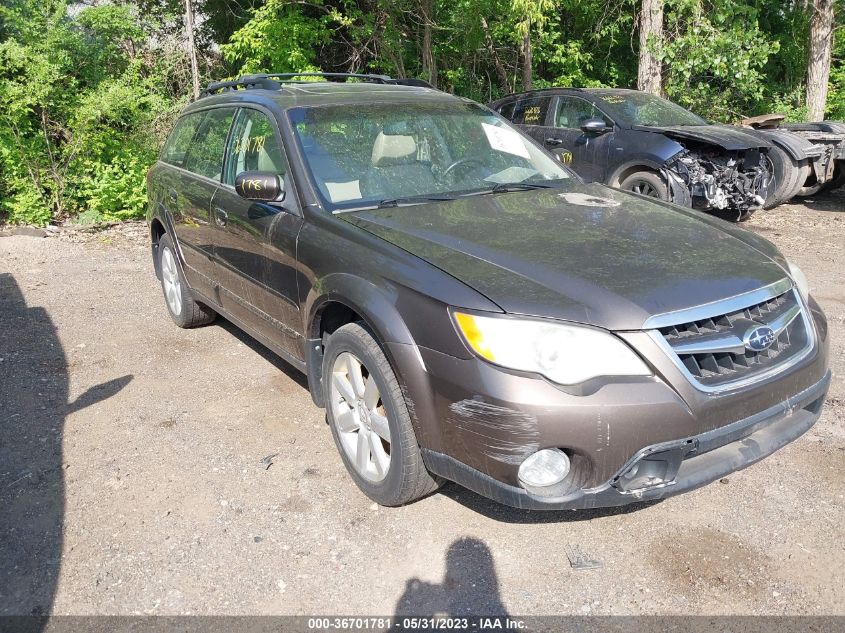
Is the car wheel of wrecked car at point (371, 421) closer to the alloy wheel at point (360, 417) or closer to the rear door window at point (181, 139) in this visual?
the alloy wheel at point (360, 417)

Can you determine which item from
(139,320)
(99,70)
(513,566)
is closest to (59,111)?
(99,70)

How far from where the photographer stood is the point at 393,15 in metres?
12.4

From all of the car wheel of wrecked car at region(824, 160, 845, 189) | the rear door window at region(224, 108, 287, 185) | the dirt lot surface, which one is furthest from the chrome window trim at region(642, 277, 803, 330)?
the car wheel of wrecked car at region(824, 160, 845, 189)

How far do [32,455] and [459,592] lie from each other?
8.09ft

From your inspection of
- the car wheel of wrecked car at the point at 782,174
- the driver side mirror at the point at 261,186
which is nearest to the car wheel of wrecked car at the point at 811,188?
the car wheel of wrecked car at the point at 782,174

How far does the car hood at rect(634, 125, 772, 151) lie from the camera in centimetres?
806

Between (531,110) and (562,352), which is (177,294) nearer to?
(562,352)

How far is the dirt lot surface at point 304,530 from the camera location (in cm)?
273

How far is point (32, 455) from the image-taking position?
3846mm

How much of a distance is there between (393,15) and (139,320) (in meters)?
8.33

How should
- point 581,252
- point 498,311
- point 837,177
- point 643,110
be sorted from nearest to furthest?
point 498,311 → point 581,252 → point 643,110 → point 837,177

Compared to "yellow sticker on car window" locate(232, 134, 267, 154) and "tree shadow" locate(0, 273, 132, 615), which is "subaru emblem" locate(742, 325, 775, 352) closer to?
"yellow sticker on car window" locate(232, 134, 267, 154)

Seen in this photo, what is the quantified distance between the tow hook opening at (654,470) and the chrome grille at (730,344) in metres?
0.25

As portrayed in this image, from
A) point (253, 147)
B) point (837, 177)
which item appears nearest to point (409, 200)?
point (253, 147)
